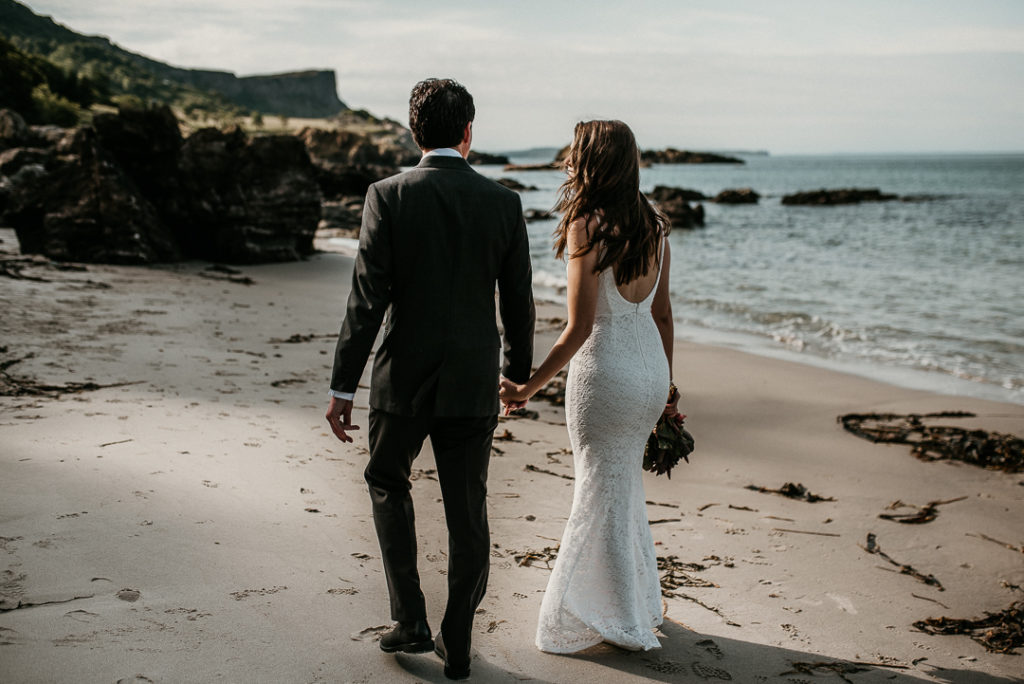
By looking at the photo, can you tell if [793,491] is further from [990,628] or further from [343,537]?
[343,537]

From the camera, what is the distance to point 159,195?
13.2m

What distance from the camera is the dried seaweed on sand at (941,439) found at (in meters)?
6.11

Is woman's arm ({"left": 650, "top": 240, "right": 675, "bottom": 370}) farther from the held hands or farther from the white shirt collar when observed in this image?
the white shirt collar

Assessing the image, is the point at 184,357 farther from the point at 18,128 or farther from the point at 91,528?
the point at 18,128

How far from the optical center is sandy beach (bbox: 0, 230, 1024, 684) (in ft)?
9.54

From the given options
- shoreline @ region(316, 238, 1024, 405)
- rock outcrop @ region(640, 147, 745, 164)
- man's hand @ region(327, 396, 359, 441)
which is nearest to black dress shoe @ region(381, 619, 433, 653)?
man's hand @ region(327, 396, 359, 441)

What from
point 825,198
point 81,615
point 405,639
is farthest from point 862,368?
point 825,198

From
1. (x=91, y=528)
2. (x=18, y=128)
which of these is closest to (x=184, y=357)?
(x=91, y=528)

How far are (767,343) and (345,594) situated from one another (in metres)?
9.04

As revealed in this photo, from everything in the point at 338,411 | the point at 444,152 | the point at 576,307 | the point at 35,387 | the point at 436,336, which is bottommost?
the point at 35,387

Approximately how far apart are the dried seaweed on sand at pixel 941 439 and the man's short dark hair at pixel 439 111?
5.06m

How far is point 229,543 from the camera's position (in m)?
3.59

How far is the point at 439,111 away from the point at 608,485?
1.57 m

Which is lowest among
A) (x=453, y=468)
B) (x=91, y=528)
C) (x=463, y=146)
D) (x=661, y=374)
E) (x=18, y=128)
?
(x=91, y=528)
